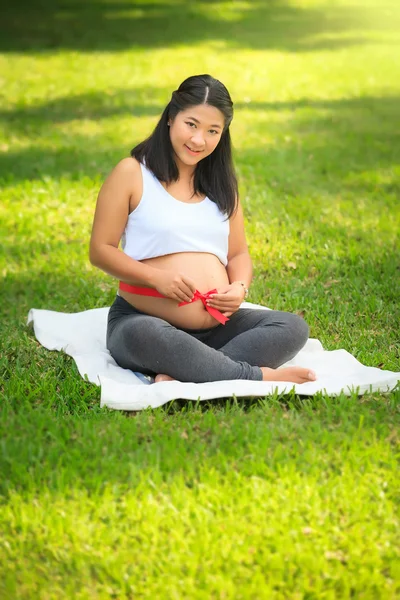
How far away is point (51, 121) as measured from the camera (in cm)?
846

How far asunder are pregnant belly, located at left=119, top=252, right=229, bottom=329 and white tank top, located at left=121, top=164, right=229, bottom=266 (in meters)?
0.03

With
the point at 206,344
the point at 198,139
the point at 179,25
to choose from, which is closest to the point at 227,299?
the point at 206,344

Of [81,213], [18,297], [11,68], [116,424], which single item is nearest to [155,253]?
[116,424]

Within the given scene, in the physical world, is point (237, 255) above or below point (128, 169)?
below

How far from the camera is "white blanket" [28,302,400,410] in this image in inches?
123

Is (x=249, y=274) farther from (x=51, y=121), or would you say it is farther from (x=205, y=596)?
(x=51, y=121)

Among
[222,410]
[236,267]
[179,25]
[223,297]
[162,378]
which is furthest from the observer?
[179,25]

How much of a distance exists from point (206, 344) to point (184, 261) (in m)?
0.37

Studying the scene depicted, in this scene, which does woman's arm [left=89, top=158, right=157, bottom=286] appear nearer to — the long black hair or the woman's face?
the long black hair

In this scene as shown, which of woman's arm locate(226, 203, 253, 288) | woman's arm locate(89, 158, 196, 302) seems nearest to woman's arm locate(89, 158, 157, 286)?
woman's arm locate(89, 158, 196, 302)

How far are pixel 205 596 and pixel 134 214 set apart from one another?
1.74m

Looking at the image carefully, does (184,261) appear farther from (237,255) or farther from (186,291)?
(237,255)

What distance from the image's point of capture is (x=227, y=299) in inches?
135

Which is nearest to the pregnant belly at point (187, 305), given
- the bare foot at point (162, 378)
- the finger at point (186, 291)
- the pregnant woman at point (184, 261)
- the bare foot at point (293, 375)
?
the pregnant woman at point (184, 261)
